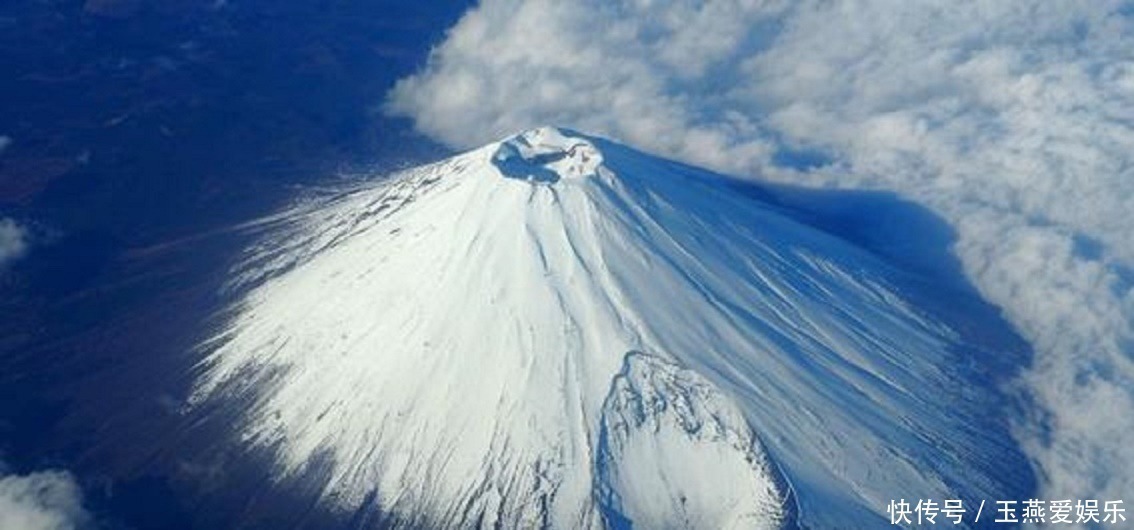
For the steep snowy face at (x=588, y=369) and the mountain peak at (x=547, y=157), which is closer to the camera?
the steep snowy face at (x=588, y=369)

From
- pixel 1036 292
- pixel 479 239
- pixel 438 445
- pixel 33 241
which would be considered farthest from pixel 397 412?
pixel 1036 292

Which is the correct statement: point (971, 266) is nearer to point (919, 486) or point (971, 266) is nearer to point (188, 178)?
point (919, 486)

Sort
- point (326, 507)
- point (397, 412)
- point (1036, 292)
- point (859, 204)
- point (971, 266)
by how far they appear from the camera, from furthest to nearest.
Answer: point (859, 204)
point (971, 266)
point (1036, 292)
point (397, 412)
point (326, 507)

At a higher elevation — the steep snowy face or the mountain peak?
the mountain peak

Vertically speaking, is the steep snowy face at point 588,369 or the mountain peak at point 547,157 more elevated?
the mountain peak at point 547,157

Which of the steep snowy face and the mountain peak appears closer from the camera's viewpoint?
the steep snowy face
